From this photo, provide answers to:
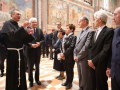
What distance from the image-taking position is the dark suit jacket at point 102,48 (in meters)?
1.82

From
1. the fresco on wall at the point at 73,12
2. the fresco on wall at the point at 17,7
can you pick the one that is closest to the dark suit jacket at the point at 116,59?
the fresco on wall at the point at 17,7

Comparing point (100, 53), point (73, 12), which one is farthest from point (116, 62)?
point (73, 12)

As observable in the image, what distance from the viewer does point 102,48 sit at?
1953mm

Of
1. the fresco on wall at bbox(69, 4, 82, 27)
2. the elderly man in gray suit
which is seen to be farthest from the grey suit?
the fresco on wall at bbox(69, 4, 82, 27)

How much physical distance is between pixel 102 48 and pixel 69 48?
1.12 m

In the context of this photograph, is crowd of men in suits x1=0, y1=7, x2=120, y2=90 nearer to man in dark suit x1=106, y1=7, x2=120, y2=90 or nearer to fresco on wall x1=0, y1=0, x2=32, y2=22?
man in dark suit x1=106, y1=7, x2=120, y2=90

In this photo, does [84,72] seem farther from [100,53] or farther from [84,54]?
[100,53]

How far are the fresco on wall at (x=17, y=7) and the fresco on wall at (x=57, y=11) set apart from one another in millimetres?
2470

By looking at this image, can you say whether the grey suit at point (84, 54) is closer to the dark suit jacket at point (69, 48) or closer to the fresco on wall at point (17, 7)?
the dark suit jacket at point (69, 48)

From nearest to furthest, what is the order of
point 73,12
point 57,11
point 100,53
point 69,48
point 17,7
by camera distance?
point 100,53 → point 69,48 → point 17,7 → point 57,11 → point 73,12

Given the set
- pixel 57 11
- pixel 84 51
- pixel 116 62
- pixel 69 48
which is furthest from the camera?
pixel 57 11

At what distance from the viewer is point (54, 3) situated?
11.3 m

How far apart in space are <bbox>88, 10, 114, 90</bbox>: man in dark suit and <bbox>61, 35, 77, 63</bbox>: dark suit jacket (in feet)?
3.02

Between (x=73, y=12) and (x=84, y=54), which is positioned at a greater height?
(x=73, y=12)
